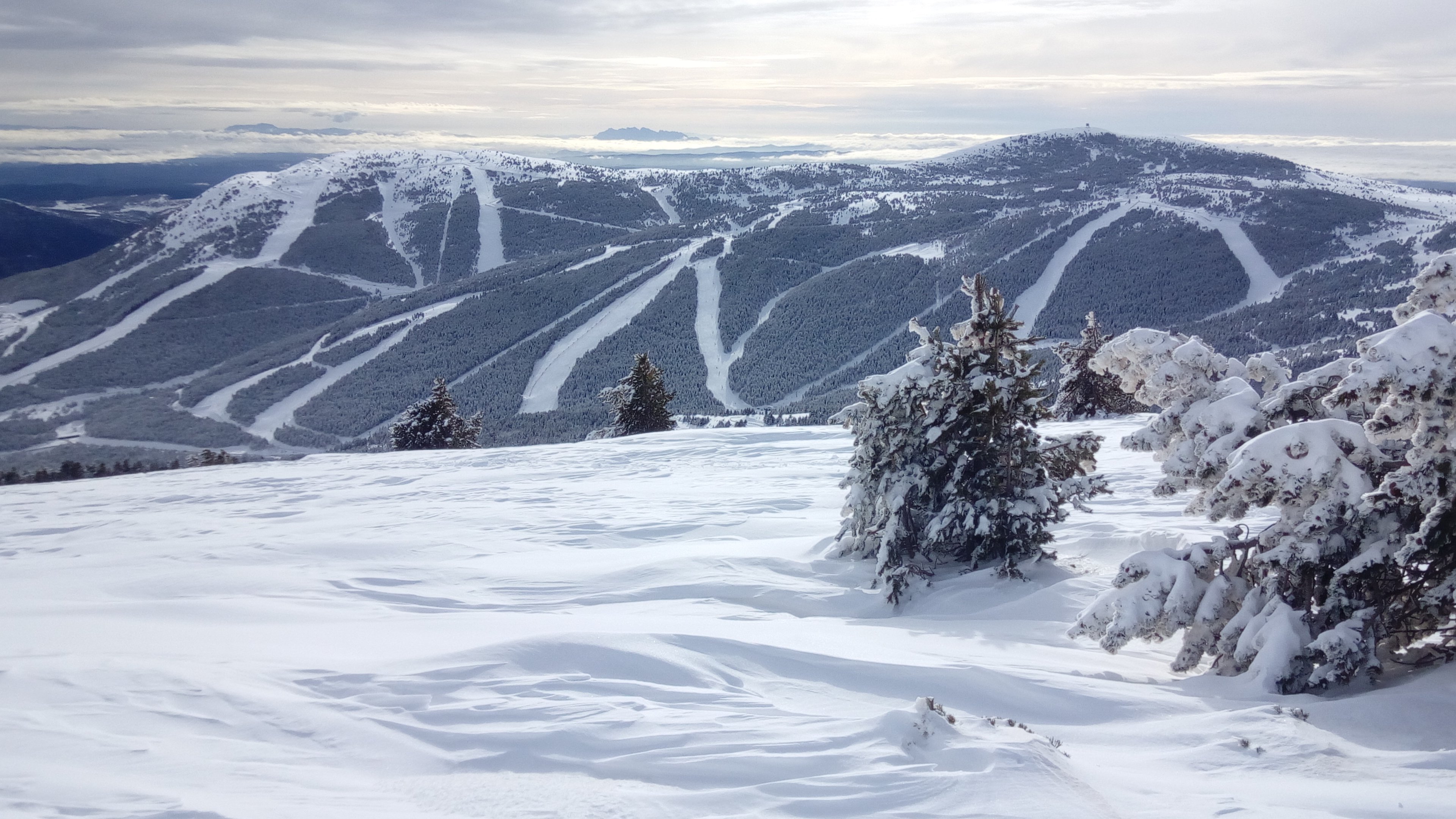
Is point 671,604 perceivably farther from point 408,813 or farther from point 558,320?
point 558,320

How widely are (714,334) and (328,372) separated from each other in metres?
66.3

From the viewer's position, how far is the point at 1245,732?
17.6 feet

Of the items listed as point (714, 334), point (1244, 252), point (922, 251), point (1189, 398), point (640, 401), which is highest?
point (1244, 252)

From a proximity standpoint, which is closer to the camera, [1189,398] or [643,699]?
[643,699]

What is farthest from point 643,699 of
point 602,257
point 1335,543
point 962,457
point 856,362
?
point 602,257

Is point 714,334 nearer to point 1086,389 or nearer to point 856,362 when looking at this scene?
point 856,362

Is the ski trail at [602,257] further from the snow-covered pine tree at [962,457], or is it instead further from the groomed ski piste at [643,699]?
the groomed ski piste at [643,699]

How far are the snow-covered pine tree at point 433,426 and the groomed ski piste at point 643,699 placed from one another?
23.9 metres

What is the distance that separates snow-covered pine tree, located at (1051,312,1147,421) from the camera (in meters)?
28.6

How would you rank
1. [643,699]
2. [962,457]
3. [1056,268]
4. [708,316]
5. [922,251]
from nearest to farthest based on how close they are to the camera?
[643,699] < [962,457] < [708,316] < [1056,268] < [922,251]

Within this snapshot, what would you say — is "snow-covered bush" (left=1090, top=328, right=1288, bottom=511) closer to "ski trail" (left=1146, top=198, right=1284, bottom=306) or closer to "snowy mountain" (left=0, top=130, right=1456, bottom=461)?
"snowy mountain" (left=0, top=130, right=1456, bottom=461)

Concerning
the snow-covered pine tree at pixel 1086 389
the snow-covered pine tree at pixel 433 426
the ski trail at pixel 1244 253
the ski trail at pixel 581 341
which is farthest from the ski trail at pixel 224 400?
the ski trail at pixel 1244 253

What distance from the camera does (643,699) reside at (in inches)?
231

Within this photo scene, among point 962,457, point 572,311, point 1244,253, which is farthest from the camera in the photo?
point 1244,253
